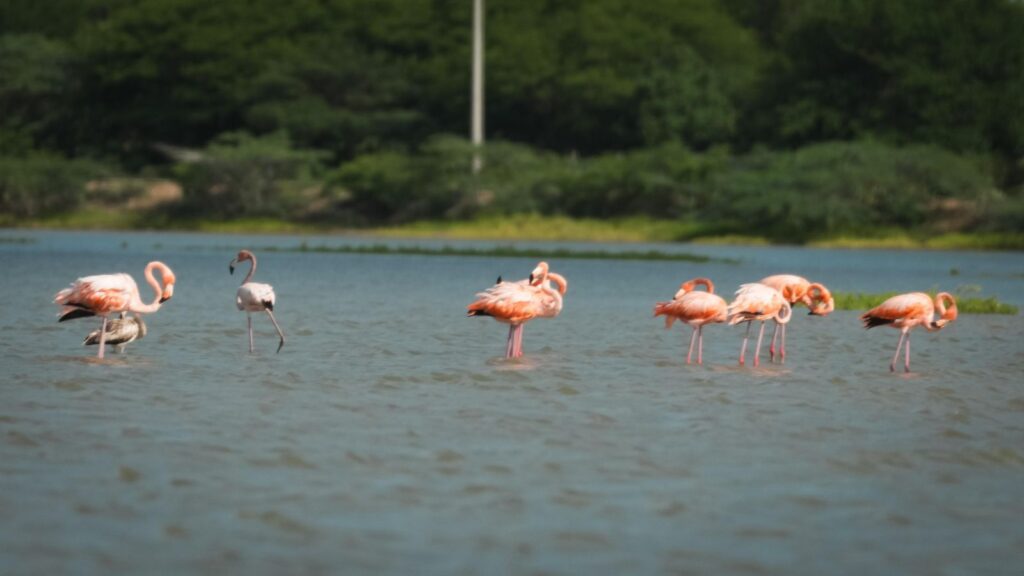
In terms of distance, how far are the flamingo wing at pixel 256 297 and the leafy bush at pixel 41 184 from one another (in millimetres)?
42711

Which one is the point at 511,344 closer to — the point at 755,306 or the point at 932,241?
the point at 755,306

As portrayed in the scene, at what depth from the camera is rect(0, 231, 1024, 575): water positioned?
25.8 ft

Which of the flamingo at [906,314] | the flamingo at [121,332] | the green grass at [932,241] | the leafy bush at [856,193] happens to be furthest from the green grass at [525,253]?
the flamingo at [121,332]

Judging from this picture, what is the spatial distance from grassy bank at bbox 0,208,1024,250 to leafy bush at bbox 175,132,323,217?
71 cm

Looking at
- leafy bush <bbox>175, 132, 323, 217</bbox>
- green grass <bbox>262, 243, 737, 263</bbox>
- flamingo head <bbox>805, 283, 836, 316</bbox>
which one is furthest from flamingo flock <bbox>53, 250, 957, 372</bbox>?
leafy bush <bbox>175, 132, 323, 217</bbox>

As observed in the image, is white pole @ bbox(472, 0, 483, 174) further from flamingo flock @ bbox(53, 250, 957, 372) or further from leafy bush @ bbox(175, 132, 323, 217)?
flamingo flock @ bbox(53, 250, 957, 372)

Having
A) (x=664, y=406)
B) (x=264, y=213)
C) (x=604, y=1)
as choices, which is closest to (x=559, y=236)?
(x=264, y=213)

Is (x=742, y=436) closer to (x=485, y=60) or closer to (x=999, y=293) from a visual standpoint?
(x=999, y=293)

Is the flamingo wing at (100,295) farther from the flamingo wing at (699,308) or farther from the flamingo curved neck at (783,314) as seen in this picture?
the flamingo curved neck at (783,314)

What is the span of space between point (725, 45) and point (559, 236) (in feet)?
62.5

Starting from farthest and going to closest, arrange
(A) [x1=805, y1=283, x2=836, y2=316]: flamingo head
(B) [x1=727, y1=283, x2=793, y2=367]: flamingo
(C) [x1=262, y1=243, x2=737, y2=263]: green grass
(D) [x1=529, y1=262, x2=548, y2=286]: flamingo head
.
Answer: (C) [x1=262, y1=243, x2=737, y2=263]: green grass, (A) [x1=805, y1=283, x2=836, y2=316]: flamingo head, (D) [x1=529, y1=262, x2=548, y2=286]: flamingo head, (B) [x1=727, y1=283, x2=793, y2=367]: flamingo

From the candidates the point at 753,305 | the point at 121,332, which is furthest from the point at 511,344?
the point at 121,332

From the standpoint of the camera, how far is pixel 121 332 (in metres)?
16.0

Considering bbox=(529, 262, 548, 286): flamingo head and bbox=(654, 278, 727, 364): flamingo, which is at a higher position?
bbox=(529, 262, 548, 286): flamingo head
